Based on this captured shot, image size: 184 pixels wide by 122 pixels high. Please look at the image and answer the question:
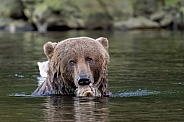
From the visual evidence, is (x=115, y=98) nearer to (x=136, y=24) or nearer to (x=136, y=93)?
(x=136, y=93)

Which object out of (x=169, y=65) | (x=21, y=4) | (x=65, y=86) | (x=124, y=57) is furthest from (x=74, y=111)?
(x=21, y=4)

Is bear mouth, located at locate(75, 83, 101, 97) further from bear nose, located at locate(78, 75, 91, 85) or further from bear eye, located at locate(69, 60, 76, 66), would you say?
bear eye, located at locate(69, 60, 76, 66)

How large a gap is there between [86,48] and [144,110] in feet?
4.74

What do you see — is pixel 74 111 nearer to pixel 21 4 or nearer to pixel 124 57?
pixel 124 57

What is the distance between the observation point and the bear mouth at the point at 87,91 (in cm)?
1120

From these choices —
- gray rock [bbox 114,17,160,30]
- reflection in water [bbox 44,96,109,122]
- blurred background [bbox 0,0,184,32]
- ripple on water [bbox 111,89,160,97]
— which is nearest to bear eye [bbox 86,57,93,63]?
reflection in water [bbox 44,96,109,122]

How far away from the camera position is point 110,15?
204 feet

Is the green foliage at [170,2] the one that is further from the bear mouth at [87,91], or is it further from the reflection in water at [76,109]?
the bear mouth at [87,91]

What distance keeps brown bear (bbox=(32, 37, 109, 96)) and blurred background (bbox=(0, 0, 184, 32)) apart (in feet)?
153

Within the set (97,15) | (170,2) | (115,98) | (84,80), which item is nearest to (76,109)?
(84,80)

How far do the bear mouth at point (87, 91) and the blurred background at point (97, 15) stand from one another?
46.8 m

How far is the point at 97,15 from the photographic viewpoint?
2434 inches

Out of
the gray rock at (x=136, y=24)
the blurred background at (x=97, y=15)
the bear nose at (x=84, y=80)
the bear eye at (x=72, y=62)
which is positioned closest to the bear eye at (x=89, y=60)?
the bear eye at (x=72, y=62)

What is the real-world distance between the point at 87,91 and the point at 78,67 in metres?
0.47
